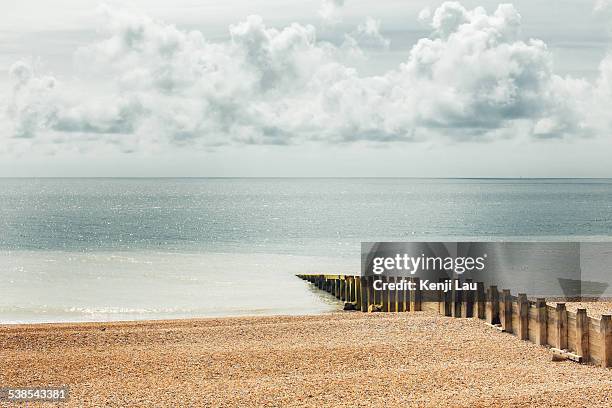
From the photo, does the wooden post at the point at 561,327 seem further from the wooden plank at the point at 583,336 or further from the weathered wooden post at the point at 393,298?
the weathered wooden post at the point at 393,298

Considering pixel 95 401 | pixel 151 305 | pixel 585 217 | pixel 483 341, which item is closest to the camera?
pixel 95 401

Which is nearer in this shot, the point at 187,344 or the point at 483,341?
the point at 483,341

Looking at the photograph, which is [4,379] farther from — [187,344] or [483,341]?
[483,341]

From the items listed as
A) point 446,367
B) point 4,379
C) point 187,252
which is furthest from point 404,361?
point 187,252

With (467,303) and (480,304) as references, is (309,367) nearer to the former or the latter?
(480,304)

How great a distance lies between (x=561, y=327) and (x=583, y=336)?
726 mm

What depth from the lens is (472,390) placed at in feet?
41.4

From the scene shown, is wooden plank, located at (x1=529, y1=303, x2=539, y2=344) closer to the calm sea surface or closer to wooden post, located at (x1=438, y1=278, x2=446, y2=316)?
wooden post, located at (x1=438, y1=278, x2=446, y2=316)

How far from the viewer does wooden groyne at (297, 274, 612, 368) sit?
14453 millimetres

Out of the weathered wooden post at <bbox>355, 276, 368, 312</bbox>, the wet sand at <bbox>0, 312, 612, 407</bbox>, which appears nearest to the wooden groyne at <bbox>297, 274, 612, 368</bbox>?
the wet sand at <bbox>0, 312, 612, 407</bbox>

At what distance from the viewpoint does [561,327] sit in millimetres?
15312

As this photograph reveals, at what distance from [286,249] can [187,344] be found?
47.7 m

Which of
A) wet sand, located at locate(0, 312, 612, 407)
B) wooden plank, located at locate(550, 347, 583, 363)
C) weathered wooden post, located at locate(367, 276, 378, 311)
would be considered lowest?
wet sand, located at locate(0, 312, 612, 407)

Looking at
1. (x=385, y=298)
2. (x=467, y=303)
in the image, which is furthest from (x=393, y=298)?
(x=467, y=303)
